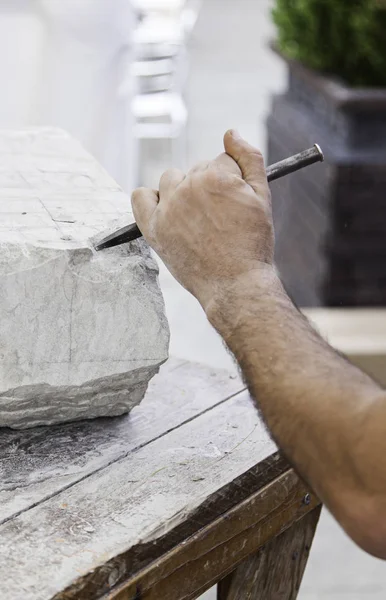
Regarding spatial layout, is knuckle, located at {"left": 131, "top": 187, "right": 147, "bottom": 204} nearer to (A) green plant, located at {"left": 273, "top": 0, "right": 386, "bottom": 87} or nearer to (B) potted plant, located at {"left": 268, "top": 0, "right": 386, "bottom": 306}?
(B) potted plant, located at {"left": 268, "top": 0, "right": 386, "bottom": 306}

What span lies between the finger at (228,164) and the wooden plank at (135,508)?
382mm

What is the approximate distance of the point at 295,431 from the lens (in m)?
1.02

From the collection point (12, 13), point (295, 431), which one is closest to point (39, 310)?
point (295, 431)

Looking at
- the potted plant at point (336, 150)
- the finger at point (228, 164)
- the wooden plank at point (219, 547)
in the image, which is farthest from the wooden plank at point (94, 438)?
the potted plant at point (336, 150)

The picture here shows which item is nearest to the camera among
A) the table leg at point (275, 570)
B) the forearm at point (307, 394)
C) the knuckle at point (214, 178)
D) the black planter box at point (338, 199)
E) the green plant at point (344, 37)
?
the forearm at point (307, 394)

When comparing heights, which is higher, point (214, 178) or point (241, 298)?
point (214, 178)

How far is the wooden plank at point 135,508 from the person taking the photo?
1.01m

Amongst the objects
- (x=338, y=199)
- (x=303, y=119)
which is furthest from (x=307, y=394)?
(x=303, y=119)

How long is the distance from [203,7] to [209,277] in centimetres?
957

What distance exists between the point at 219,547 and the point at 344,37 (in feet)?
7.89

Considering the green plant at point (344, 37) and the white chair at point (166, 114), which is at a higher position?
the green plant at point (344, 37)

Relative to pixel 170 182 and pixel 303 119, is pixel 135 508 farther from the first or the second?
pixel 303 119

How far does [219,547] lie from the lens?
1.17 metres

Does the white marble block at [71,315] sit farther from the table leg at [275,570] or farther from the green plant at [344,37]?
the green plant at [344,37]
